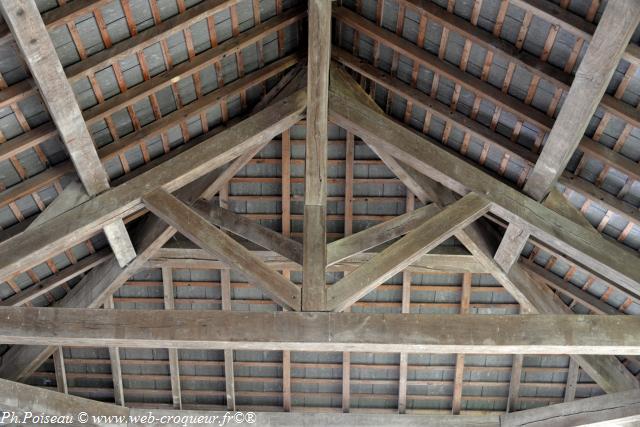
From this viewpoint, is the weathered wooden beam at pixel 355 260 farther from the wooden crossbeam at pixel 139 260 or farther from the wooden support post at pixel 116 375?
the wooden support post at pixel 116 375

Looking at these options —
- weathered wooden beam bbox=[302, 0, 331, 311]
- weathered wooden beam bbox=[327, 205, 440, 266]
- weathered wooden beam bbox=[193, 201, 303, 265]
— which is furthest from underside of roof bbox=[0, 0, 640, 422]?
weathered wooden beam bbox=[302, 0, 331, 311]

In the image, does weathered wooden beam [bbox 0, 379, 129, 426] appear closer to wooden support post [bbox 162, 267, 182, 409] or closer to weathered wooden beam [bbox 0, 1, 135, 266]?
wooden support post [bbox 162, 267, 182, 409]

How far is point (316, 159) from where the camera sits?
24.1ft

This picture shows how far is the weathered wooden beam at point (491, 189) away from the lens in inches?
281

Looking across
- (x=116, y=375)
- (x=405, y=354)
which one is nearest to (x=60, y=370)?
(x=116, y=375)

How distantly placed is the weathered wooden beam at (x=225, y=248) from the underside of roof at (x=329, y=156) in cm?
70

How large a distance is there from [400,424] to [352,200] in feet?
8.58

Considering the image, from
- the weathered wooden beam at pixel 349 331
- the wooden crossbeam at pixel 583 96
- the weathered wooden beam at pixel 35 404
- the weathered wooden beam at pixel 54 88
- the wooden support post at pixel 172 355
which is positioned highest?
the wooden support post at pixel 172 355

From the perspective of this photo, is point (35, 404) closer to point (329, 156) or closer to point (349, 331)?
point (349, 331)

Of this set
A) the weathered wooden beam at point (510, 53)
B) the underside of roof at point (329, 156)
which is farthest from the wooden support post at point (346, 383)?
the weathered wooden beam at point (510, 53)

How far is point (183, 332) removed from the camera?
6.81m

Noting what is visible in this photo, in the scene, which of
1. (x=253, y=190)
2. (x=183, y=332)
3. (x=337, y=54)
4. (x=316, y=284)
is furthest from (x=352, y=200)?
(x=183, y=332)

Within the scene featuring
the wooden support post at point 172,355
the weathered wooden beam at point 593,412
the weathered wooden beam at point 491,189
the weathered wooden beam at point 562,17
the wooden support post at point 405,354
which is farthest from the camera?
the wooden support post at point 172,355

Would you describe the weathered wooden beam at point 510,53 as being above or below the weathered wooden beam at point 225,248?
above
